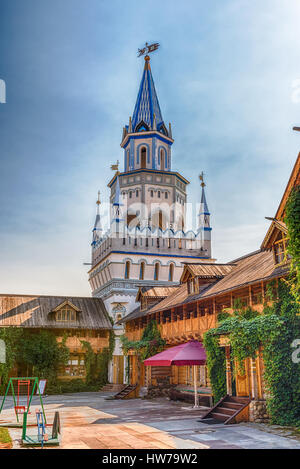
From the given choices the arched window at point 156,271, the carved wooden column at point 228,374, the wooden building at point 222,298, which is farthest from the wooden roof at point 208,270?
the arched window at point 156,271

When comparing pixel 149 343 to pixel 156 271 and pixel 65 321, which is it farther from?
pixel 156 271

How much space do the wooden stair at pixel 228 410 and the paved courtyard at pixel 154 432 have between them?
579mm

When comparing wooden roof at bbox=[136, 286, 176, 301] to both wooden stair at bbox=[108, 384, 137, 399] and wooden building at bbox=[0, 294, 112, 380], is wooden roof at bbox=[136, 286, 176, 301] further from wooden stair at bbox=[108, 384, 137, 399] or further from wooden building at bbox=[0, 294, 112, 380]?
wooden building at bbox=[0, 294, 112, 380]

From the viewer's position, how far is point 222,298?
945 inches

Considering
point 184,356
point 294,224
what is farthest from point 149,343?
point 294,224

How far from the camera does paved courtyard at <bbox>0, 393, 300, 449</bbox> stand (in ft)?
45.0

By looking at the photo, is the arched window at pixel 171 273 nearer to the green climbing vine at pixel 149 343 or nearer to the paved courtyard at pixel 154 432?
the green climbing vine at pixel 149 343

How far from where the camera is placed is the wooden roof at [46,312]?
39.1m

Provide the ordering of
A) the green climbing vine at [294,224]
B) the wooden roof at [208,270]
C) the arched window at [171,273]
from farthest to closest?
the arched window at [171,273], the wooden roof at [208,270], the green climbing vine at [294,224]

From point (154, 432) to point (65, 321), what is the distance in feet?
83.6

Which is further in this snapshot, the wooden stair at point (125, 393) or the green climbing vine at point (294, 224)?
the wooden stair at point (125, 393)

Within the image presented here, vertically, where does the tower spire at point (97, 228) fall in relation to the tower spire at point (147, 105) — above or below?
below

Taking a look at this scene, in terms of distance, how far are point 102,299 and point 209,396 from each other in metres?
22.8
